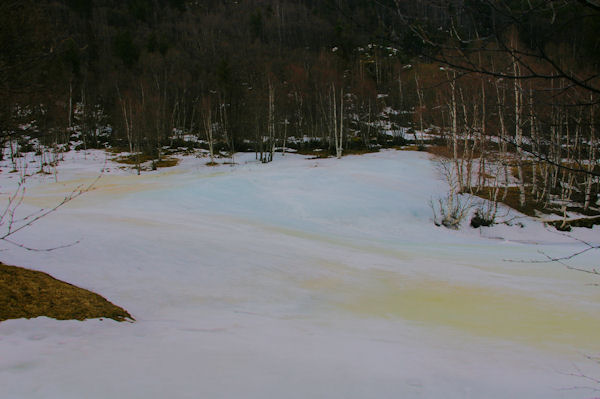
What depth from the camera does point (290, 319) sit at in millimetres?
4895

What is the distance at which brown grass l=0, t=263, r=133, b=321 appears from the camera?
3.75 meters

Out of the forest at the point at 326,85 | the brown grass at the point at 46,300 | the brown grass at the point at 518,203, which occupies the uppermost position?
the forest at the point at 326,85

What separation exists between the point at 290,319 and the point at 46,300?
2.76 meters

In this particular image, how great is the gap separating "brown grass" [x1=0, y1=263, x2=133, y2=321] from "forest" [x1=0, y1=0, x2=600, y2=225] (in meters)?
1.75

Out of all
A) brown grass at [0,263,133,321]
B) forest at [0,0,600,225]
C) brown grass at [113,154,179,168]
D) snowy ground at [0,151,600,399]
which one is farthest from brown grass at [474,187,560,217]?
brown grass at [113,154,179,168]

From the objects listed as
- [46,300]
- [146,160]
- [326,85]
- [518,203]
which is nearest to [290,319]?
[46,300]

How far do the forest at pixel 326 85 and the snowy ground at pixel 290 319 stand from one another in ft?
6.20

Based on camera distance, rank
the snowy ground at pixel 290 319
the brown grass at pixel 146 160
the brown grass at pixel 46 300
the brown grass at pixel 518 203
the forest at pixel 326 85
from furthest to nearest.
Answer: the brown grass at pixel 146 160, the brown grass at pixel 518 203, the brown grass at pixel 46 300, the snowy ground at pixel 290 319, the forest at pixel 326 85

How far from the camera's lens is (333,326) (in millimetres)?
4680

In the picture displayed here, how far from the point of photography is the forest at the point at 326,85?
84.4 inches

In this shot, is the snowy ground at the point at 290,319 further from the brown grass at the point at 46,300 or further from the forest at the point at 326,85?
the forest at the point at 326,85

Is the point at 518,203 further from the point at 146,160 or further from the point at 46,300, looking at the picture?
the point at 146,160

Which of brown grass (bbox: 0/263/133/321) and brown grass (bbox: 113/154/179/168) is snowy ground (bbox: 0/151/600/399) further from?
brown grass (bbox: 113/154/179/168)

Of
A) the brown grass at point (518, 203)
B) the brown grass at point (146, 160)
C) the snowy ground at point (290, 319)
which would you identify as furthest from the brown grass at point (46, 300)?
the brown grass at point (146, 160)
